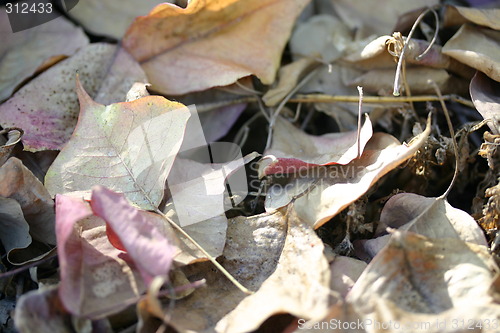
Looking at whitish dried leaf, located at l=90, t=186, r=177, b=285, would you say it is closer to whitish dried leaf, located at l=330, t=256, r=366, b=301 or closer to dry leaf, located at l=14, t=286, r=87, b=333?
dry leaf, located at l=14, t=286, r=87, b=333

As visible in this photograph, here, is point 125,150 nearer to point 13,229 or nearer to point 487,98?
point 13,229

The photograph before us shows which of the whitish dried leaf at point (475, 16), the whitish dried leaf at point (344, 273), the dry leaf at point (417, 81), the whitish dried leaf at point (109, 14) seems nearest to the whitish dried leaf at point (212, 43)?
the whitish dried leaf at point (109, 14)

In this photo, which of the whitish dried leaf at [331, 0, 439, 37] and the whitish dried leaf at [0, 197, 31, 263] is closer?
the whitish dried leaf at [0, 197, 31, 263]

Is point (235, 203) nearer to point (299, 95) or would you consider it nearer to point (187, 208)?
point (187, 208)

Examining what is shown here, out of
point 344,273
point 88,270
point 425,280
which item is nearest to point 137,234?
point 88,270

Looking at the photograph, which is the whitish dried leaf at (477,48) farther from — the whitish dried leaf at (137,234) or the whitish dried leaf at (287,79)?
the whitish dried leaf at (137,234)

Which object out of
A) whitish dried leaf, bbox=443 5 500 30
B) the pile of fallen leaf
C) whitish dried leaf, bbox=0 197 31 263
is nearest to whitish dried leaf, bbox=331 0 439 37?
the pile of fallen leaf

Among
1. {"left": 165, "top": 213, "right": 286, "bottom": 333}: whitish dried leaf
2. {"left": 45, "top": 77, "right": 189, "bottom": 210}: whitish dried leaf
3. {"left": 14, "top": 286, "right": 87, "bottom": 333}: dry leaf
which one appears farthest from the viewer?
{"left": 45, "top": 77, "right": 189, "bottom": 210}: whitish dried leaf
